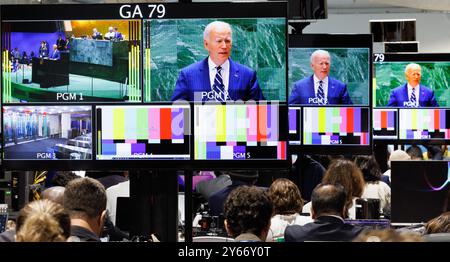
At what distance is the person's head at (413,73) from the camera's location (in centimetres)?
815

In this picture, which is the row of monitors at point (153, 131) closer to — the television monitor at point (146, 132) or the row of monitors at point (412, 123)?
the television monitor at point (146, 132)

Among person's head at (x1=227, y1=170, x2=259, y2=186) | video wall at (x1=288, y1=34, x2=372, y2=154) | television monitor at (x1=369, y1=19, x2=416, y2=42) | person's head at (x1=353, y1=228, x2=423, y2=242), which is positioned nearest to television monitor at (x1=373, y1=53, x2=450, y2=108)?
television monitor at (x1=369, y1=19, x2=416, y2=42)

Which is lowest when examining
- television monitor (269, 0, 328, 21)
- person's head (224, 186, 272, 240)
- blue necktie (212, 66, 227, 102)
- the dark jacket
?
the dark jacket

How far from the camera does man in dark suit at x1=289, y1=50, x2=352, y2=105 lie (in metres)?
5.67

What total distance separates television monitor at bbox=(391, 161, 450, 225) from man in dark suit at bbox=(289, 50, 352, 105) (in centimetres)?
82

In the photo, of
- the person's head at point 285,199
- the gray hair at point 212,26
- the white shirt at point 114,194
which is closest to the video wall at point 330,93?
the person's head at point 285,199

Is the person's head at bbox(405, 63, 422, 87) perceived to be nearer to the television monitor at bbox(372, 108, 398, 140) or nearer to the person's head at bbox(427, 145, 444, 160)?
the television monitor at bbox(372, 108, 398, 140)

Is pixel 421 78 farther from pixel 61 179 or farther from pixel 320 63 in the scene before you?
pixel 61 179

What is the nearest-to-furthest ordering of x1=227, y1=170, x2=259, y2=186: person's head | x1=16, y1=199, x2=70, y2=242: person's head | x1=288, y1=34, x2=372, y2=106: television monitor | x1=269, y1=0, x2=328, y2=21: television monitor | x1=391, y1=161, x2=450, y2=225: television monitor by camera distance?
x1=16, y1=199, x2=70, y2=242: person's head < x1=391, y1=161, x2=450, y2=225: television monitor < x1=288, y1=34, x2=372, y2=106: television monitor < x1=269, y1=0, x2=328, y2=21: television monitor < x1=227, y1=170, x2=259, y2=186: person's head

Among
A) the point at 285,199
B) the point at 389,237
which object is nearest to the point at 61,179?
the point at 285,199

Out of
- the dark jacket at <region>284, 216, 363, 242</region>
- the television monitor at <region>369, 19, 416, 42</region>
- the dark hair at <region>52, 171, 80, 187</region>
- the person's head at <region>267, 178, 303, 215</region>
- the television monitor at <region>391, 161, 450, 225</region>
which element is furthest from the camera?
the television monitor at <region>369, 19, 416, 42</region>

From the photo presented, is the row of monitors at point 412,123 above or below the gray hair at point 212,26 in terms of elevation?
below

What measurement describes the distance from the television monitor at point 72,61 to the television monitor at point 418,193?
215 cm

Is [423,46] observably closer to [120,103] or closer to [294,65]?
[294,65]
